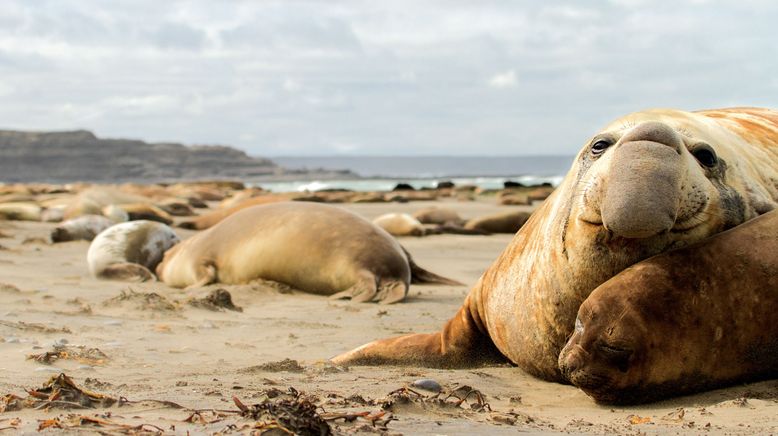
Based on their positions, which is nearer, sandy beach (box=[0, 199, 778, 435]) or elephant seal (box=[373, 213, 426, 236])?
sandy beach (box=[0, 199, 778, 435])

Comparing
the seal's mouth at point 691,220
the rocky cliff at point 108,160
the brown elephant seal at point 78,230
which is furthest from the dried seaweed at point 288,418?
the rocky cliff at point 108,160

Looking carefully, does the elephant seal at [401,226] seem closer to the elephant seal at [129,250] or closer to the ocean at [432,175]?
the elephant seal at [129,250]

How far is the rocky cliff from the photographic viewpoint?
77.2 m

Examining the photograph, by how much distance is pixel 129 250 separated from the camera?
31.8 feet

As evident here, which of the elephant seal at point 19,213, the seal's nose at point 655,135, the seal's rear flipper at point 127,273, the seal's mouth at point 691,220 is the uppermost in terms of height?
the seal's nose at point 655,135

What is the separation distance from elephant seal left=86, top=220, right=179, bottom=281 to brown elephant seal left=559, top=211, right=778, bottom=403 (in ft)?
20.8

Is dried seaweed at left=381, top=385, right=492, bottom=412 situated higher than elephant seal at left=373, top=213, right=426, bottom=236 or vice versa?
dried seaweed at left=381, top=385, right=492, bottom=412

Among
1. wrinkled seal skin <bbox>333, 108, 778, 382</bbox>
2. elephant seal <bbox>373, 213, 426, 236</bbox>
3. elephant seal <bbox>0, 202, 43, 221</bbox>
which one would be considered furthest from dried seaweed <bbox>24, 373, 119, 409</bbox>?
elephant seal <bbox>0, 202, 43, 221</bbox>

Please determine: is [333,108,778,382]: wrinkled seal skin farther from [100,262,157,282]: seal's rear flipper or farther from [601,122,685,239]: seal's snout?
[100,262,157,282]: seal's rear flipper

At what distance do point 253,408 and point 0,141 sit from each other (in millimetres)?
87869

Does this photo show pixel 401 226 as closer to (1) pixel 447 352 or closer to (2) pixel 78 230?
(2) pixel 78 230

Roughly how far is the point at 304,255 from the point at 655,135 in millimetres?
5021

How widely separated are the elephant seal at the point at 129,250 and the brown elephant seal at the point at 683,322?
633cm

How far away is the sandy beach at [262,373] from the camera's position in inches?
121
